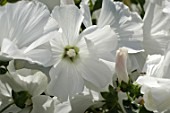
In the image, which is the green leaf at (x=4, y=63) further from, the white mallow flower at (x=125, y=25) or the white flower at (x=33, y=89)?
the white mallow flower at (x=125, y=25)

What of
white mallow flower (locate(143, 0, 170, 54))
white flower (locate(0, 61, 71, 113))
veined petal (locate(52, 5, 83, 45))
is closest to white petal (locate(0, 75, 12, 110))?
white flower (locate(0, 61, 71, 113))

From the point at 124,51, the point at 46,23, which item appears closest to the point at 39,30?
the point at 46,23

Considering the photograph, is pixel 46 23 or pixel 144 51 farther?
pixel 144 51

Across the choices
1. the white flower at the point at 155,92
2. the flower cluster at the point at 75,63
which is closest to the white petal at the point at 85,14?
the flower cluster at the point at 75,63

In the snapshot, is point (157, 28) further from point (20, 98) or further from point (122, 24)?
Answer: point (20, 98)

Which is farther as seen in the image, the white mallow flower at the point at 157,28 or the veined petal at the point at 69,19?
the white mallow flower at the point at 157,28

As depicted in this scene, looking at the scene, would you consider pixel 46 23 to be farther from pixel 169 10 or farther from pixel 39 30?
pixel 169 10

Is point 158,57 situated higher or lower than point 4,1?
lower
